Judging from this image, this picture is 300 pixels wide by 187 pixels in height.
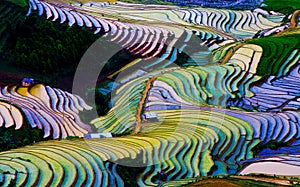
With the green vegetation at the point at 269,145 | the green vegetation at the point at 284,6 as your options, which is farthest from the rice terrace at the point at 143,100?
the green vegetation at the point at 284,6

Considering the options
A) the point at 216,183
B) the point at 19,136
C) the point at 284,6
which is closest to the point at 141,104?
the point at 19,136

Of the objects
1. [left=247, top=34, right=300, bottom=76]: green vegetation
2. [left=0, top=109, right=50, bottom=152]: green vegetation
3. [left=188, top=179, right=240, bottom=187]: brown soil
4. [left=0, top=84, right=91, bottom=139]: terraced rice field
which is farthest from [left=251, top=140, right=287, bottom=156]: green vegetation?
[left=247, top=34, right=300, bottom=76]: green vegetation

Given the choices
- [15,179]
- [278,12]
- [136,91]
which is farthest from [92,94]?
[278,12]

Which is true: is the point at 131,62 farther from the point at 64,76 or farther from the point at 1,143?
the point at 1,143

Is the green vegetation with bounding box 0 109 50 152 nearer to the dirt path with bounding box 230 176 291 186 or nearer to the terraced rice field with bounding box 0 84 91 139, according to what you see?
the terraced rice field with bounding box 0 84 91 139

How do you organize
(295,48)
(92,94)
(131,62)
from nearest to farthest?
1. (92,94)
2. (131,62)
3. (295,48)

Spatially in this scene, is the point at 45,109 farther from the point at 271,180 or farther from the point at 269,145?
the point at 271,180
